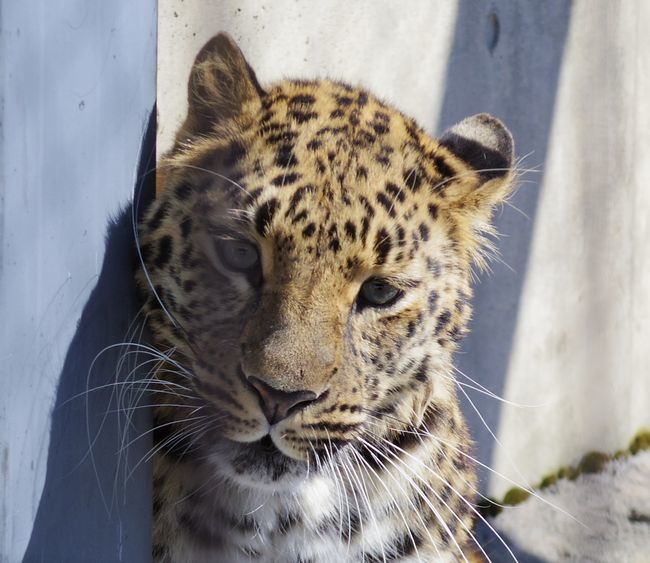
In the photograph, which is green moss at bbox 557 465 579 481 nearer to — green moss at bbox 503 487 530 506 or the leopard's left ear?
green moss at bbox 503 487 530 506

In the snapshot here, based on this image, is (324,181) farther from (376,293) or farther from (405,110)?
(405,110)

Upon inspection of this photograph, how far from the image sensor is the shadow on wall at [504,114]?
Answer: 402 cm

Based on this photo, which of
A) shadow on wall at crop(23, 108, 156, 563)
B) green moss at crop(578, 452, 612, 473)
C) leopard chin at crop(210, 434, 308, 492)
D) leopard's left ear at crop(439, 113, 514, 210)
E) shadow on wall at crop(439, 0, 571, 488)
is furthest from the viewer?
green moss at crop(578, 452, 612, 473)

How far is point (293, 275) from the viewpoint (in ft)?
6.82

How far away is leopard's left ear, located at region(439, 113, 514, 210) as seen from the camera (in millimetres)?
2496

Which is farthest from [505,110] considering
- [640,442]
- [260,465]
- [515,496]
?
[260,465]

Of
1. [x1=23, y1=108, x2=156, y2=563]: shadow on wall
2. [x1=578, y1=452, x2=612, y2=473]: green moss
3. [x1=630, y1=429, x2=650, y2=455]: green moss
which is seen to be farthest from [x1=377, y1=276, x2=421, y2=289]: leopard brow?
[x1=630, y1=429, x2=650, y2=455]: green moss

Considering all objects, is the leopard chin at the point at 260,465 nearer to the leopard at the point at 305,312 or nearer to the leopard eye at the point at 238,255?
the leopard at the point at 305,312

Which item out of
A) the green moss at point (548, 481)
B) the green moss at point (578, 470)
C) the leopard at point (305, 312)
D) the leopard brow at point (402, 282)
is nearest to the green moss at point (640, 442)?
the green moss at point (578, 470)

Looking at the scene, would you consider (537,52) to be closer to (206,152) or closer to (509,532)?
(509,532)

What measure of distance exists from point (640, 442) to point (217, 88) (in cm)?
367

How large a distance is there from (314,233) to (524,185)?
2426 millimetres

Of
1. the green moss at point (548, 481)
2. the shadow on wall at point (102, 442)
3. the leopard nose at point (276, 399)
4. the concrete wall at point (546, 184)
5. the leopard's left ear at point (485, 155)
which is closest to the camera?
the shadow on wall at point (102, 442)

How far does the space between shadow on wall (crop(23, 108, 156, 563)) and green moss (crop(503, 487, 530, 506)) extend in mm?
2650
